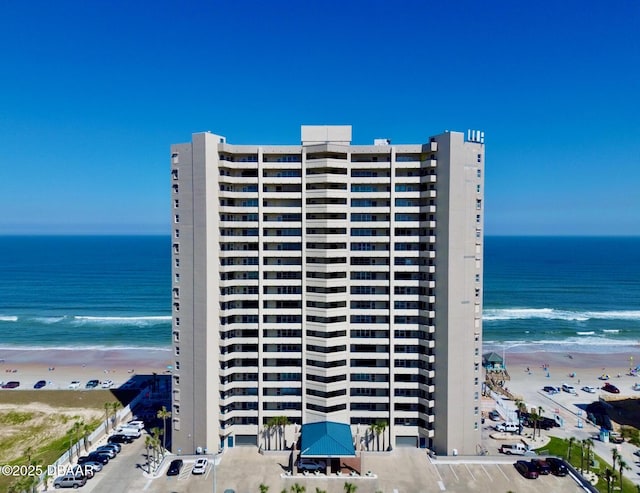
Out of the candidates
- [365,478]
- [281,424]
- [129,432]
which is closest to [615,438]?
[365,478]

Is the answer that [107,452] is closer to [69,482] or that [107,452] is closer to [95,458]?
[95,458]

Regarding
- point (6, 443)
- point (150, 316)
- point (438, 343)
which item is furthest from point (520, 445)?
point (150, 316)

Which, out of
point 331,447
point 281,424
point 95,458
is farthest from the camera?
point 281,424

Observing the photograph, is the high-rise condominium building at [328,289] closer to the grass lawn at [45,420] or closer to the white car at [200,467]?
the white car at [200,467]

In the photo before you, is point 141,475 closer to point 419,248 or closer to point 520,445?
point 419,248

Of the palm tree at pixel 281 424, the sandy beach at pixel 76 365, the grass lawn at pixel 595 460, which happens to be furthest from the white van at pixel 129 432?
the grass lawn at pixel 595 460
